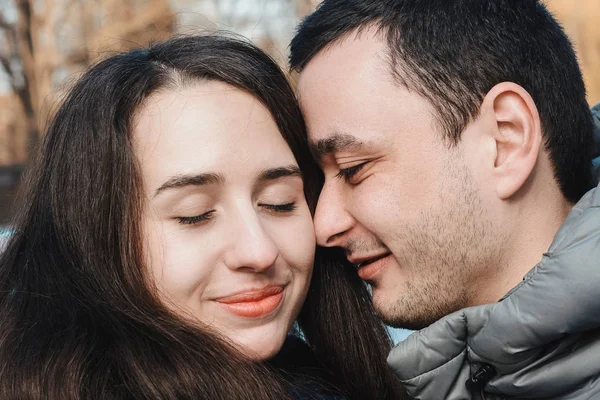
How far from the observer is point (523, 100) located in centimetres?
250

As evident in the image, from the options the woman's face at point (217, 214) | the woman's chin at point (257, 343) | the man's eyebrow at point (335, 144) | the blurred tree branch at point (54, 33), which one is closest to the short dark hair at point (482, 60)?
the man's eyebrow at point (335, 144)

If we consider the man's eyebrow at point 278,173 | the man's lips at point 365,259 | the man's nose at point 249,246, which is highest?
the man's eyebrow at point 278,173

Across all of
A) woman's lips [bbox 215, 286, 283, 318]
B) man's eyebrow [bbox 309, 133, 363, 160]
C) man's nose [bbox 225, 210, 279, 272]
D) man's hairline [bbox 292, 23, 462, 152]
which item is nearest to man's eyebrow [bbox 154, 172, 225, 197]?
man's nose [bbox 225, 210, 279, 272]

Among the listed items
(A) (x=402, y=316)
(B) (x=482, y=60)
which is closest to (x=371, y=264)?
(A) (x=402, y=316)

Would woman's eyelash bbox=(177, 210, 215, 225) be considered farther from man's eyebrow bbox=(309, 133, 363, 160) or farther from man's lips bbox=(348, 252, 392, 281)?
man's lips bbox=(348, 252, 392, 281)

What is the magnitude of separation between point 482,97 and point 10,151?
11.3 meters

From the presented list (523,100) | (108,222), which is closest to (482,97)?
(523,100)

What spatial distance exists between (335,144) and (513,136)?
0.58 metres

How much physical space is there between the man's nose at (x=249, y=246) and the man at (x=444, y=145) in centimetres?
37

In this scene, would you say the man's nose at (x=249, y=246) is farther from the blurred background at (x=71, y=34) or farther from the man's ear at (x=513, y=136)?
the blurred background at (x=71, y=34)

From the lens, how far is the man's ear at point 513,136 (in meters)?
2.49

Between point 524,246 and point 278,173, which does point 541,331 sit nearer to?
point 524,246

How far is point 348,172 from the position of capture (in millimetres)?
2676

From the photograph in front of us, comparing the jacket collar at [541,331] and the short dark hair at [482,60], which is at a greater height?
the short dark hair at [482,60]
